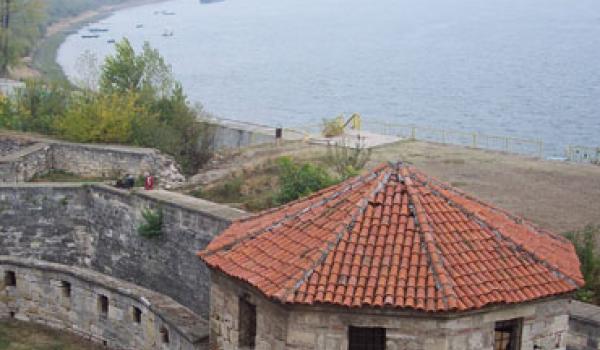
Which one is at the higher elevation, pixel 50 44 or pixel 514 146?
pixel 50 44

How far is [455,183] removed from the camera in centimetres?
2369

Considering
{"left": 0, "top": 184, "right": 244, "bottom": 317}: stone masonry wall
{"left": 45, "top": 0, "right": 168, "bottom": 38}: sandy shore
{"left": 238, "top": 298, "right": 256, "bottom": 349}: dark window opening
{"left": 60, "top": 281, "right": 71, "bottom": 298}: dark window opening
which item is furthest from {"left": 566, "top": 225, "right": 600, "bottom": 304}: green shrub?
{"left": 45, "top": 0, "right": 168, "bottom": 38}: sandy shore

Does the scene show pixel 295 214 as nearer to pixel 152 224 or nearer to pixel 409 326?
pixel 409 326

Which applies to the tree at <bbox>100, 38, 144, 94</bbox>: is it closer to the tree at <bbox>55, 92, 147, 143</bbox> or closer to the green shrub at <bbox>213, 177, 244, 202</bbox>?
the tree at <bbox>55, 92, 147, 143</bbox>

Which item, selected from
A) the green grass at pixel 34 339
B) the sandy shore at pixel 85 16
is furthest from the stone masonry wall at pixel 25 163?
the sandy shore at pixel 85 16

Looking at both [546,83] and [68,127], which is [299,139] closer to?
[68,127]

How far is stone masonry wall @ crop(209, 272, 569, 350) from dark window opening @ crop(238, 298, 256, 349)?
344 millimetres

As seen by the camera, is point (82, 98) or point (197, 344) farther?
point (82, 98)

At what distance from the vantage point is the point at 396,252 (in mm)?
9664

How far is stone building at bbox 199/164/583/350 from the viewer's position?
→ 9180 mm

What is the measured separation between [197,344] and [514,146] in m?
33.7

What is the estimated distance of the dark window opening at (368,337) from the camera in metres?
9.45

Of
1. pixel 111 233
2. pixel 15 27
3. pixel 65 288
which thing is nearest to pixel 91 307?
pixel 65 288

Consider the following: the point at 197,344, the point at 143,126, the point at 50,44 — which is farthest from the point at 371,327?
the point at 50,44
